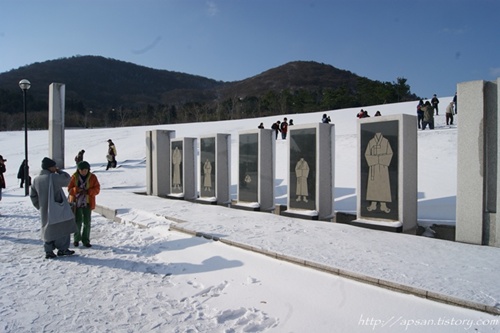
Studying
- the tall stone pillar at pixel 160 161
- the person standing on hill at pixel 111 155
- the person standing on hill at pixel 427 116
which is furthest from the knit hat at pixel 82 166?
the person standing on hill at pixel 427 116

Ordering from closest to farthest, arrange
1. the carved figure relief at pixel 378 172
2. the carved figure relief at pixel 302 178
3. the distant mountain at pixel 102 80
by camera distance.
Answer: the carved figure relief at pixel 378 172, the carved figure relief at pixel 302 178, the distant mountain at pixel 102 80

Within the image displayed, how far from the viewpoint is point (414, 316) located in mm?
3684

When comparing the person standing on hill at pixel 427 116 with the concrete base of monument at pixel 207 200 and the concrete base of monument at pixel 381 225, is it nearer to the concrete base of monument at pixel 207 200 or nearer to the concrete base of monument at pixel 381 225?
the concrete base of monument at pixel 207 200

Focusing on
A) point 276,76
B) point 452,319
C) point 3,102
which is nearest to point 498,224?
point 452,319

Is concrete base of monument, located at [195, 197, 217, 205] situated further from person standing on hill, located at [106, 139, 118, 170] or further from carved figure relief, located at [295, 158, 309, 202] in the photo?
person standing on hill, located at [106, 139, 118, 170]

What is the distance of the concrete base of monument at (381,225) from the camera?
7268 mm

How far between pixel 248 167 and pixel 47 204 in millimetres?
5770

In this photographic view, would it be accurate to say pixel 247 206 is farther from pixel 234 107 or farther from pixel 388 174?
pixel 234 107

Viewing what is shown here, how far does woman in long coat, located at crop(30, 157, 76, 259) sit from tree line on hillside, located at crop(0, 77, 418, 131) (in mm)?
43428

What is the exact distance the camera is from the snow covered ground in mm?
3721

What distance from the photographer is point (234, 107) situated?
58.5 meters

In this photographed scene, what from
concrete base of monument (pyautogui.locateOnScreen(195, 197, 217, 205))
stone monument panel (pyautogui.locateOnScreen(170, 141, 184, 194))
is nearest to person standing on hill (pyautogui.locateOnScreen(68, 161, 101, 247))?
concrete base of monument (pyautogui.locateOnScreen(195, 197, 217, 205))

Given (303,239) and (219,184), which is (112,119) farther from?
(303,239)

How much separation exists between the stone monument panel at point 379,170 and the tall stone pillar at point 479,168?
1185 millimetres
